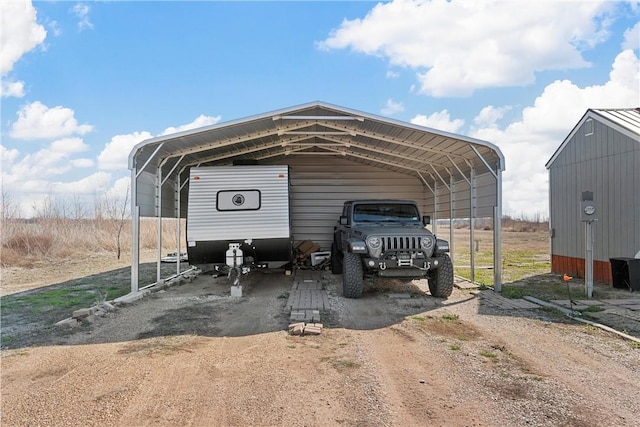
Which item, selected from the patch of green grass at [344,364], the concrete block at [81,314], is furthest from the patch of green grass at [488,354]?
the concrete block at [81,314]

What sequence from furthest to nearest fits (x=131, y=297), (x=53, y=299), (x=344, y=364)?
1. (x=53, y=299)
2. (x=131, y=297)
3. (x=344, y=364)

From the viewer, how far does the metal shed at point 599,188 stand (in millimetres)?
10258

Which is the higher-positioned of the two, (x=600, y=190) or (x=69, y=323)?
(x=600, y=190)

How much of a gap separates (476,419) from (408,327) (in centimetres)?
299

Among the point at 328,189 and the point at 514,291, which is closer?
the point at 514,291

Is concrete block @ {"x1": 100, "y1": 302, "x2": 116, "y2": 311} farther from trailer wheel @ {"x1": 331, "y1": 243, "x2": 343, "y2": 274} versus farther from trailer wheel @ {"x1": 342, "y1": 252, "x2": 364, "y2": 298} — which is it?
trailer wheel @ {"x1": 331, "y1": 243, "x2": 343, "y2": 274}

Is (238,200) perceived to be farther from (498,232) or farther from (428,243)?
(498,232)

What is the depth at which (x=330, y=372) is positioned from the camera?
15.0 feet

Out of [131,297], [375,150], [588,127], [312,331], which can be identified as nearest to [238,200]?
[131,297]

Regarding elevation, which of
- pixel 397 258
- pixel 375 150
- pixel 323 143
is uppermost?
pixel 323 143

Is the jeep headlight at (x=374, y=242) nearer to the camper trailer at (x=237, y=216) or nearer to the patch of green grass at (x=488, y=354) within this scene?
the camper trailer at (x=237, y=216)

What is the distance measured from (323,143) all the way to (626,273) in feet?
24.3

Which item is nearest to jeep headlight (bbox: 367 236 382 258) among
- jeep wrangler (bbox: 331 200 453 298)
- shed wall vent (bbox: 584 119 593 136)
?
jeep wrangler (bbox: 331 200 453 298)

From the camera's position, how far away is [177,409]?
3699mm
